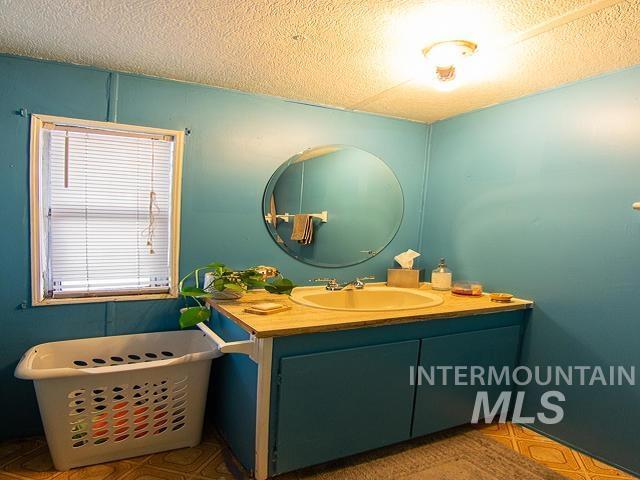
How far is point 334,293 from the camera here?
228 centimetres

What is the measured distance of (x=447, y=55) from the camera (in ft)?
4.99

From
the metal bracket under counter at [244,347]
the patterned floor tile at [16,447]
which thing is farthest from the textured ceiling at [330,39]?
the patterned floor tile at [16,447]

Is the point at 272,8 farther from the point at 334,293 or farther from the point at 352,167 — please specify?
the point at 334,293

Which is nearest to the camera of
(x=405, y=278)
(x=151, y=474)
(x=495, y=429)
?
(x=151, y=474)

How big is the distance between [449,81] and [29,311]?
219 cm

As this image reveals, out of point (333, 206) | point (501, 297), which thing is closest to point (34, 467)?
point (333, 206)

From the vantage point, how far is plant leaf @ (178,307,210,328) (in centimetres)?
179

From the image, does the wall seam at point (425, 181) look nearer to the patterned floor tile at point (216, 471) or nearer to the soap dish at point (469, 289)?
the soap dish at point (469, 289)

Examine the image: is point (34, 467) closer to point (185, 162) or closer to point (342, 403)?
point (342, 403)

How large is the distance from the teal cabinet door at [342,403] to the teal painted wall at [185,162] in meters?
0.82

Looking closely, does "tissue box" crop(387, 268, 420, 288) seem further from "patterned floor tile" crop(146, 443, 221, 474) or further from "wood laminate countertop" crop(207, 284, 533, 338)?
"patterned floor tile" crop(146, 443, 221, 474)
